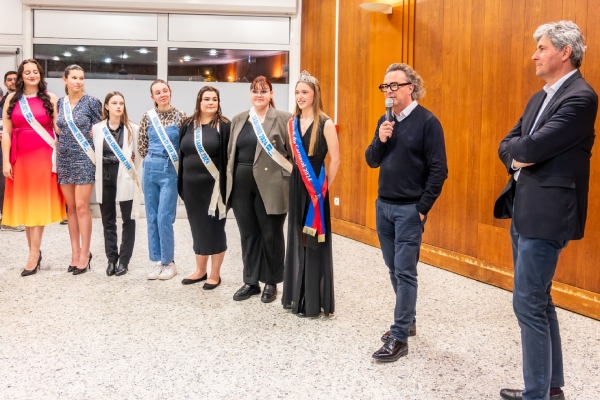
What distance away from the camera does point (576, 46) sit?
184 centimetres

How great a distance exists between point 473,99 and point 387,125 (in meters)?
1.93

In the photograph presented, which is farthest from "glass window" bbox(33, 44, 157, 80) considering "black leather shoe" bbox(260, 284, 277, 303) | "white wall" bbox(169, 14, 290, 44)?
"black leather shoe" bbox(260, 284, 277, 303)

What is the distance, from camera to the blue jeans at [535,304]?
1887mm

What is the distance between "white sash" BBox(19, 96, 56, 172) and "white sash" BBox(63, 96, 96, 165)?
20cm

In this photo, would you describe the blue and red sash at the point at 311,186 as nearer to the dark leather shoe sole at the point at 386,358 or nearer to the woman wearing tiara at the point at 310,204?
the woman wearing tiara at the point at 310,204

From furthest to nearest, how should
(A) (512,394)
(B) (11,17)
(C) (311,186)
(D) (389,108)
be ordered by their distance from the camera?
(B) (11,17) → (C) (311,186) → (D) (389,108) → (A) (512,394)

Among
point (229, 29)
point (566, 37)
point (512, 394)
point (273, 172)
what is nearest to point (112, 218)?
point (273, 172)

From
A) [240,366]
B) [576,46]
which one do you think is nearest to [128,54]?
[240,366]

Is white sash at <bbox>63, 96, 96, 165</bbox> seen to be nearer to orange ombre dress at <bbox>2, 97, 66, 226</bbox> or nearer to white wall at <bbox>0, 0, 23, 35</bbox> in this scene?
orange ombre dress at <bbox>2, 97, 66, 226</bbox>

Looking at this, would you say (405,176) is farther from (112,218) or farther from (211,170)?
(112,218)

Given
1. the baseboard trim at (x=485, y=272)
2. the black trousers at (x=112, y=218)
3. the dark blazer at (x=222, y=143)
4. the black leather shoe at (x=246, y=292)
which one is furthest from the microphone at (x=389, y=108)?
the black trousers at (x=112, y=218)

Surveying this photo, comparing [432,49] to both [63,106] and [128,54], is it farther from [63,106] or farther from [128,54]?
[128,54]

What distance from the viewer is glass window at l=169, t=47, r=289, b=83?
23.2ft

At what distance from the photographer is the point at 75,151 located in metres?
3.97
